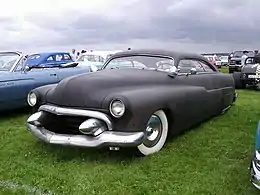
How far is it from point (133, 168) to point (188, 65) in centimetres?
237

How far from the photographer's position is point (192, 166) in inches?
158

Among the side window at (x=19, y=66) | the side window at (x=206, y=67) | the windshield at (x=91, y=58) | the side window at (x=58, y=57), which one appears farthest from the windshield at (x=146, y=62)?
the side window at (x=58, y=57)

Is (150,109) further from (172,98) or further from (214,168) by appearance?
(214,168)

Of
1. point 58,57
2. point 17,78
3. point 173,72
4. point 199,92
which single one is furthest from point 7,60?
point 58,57

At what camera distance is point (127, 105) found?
3.95 m

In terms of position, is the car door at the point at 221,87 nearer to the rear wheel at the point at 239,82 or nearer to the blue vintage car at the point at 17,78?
the blue vintage car at the point at 17,78

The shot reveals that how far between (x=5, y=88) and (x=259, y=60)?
10424mm

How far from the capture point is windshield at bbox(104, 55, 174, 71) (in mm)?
5340

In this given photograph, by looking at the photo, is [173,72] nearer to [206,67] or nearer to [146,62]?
[146,62]

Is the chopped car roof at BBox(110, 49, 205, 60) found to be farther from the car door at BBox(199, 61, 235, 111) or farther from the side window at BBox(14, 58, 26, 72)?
the side window at BBox(14, 58, 26, 72)

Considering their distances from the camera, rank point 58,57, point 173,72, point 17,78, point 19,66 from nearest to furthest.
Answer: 1. point 173,72
2. point 17,78
3. point 19,66
4. point 58,57

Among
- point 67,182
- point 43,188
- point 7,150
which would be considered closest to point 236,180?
point 67,182

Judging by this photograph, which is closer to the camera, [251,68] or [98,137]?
[98,137]

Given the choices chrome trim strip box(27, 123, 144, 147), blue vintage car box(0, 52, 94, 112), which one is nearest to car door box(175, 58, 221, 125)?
chrome trim strip box(27, 123, 144, 147)
